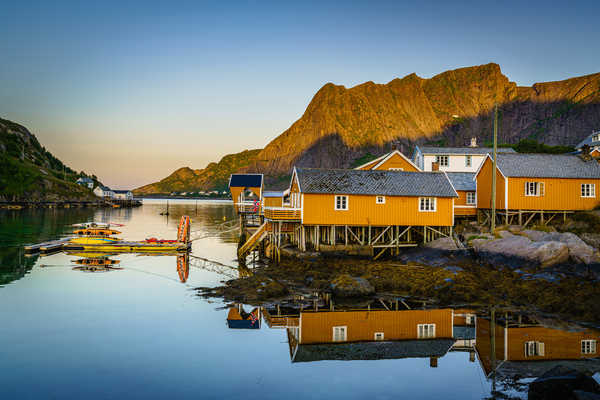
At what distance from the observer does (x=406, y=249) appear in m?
35.6

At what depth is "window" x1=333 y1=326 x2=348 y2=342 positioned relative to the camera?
17.1m

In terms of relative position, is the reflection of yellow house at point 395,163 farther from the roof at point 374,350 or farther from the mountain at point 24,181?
the mountain at point 24,181

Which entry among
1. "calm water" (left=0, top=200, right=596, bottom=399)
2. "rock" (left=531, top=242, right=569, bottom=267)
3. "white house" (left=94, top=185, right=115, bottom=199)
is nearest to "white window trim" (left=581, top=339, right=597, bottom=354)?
"calm water" (left=0, top=200, right=596, bottom=399)

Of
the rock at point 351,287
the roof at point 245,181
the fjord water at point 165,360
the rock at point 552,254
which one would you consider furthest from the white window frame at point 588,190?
the roof at point 245,181

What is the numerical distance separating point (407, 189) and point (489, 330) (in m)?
18.3

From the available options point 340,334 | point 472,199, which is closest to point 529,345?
point 340,334

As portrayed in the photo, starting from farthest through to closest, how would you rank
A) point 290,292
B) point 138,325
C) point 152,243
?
point 152,243 < point 290,292 < point 138,325

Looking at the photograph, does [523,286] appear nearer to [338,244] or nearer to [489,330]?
[489,330]

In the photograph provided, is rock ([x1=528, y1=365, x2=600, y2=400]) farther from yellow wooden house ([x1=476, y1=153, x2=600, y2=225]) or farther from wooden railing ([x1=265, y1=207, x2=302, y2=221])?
yellow wooden house ([x1=476, y1=153, x2=600, y2=225])

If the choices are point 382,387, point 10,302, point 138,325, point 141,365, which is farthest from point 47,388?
point 10,302

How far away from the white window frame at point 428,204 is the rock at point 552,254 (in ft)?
32.7

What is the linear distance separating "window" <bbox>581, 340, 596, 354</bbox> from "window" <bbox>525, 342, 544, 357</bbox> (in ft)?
4.25

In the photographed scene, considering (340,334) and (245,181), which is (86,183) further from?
(340,334)

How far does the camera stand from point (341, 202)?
3334 centimetres
